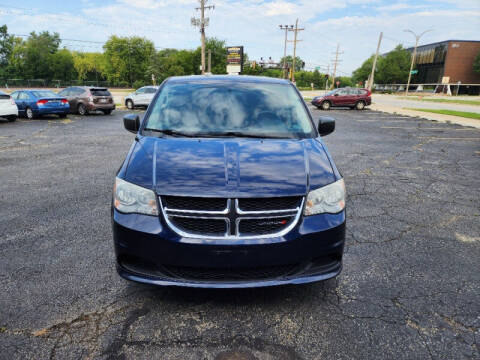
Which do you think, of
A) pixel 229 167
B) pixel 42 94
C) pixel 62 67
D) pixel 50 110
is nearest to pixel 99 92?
pixel 42 94

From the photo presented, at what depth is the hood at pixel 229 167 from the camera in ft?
7.66

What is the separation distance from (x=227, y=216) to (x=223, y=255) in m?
0.25

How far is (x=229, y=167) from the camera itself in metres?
2.51

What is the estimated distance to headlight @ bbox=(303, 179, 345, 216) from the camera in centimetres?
239

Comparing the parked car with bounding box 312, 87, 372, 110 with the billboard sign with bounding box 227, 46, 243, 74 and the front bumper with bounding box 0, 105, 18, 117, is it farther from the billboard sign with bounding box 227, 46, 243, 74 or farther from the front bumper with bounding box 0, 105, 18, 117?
the billboard sign with bounding box 227, 46, 243, 74

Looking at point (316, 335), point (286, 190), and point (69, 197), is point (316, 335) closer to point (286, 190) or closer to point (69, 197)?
point (286, 190)

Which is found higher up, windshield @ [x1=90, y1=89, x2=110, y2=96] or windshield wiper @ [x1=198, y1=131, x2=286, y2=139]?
windshield wiper @ [x1=198, y1=131, x2=286, y2=139]

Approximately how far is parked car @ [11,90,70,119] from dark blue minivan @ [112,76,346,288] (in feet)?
54.6

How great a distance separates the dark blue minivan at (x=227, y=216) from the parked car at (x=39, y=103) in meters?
16.6

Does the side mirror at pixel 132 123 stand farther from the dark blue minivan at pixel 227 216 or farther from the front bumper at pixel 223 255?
the front bumper at pixel 223 255

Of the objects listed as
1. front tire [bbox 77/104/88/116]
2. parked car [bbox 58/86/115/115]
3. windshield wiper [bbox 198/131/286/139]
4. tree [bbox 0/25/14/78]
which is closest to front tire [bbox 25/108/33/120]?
parked car [bbox 58/86/115/115]

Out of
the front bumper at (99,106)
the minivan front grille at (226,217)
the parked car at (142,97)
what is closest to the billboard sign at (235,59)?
the parked car at (142,97)

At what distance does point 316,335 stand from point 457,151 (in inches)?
362

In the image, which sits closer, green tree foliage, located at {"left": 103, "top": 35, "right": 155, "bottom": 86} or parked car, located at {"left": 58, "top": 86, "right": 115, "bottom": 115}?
parked car, located at {"left": 58, "top": 86, "right": 115, "bottom": 115}
